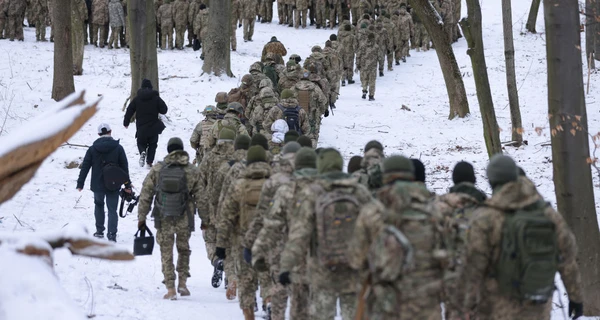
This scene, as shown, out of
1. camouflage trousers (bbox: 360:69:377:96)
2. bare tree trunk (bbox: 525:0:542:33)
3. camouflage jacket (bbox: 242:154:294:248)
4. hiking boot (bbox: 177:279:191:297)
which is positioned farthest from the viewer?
bare tree trunk (bbox: 525:0:542:33)

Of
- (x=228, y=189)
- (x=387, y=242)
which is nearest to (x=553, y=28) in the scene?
(x=228, y=189)

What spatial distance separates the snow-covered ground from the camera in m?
9.85

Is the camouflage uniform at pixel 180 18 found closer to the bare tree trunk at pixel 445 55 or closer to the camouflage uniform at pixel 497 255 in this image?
→ the bare tree trunk at pixel 445 55

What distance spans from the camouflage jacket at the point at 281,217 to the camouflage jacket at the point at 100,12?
70.8ft

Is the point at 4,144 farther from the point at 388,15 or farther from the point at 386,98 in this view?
the point at 388,15

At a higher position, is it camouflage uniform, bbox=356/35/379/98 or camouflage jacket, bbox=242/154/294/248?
camouflage uniform, bbox=356/35/379/98

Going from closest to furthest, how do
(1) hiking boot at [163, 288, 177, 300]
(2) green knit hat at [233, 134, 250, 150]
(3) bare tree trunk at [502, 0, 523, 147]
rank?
(1) hiking boot at [163, 288, 177, 300]
(2) green knit hat at [233, 134, 250, 150]
(3) bare tree trunk at [502, 0, 523, 147]

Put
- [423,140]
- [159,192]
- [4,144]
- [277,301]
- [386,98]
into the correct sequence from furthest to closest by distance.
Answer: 1. [386,98]
2. [423,140]
3. [159,192]
4. [277,301]
5. [4,144]

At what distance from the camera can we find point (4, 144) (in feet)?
6.31

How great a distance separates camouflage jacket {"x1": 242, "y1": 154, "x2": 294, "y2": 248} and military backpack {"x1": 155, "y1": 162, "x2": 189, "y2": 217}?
5.75 feet

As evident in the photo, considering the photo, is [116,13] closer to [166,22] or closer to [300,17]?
[166,22]

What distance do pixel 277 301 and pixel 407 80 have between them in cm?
1939

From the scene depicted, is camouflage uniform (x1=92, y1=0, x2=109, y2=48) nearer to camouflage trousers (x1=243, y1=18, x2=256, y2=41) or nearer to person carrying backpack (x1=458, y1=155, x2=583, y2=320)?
camouflage trousers (x1=243, y1=18, x2=256, y2=41)

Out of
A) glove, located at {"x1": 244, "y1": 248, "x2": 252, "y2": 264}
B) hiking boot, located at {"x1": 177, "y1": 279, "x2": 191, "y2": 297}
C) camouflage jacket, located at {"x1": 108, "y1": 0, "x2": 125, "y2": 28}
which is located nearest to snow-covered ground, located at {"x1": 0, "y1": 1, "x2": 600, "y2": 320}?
hiking boot, located at {"x1": 177, "y1": 279, "x2": 191, "y2": 297}
